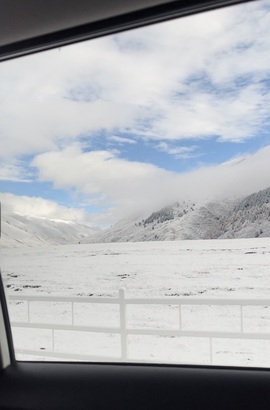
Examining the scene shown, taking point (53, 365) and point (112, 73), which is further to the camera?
point (112, 73)

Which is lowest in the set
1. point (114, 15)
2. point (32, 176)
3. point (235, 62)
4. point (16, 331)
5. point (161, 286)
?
point (16, 331)

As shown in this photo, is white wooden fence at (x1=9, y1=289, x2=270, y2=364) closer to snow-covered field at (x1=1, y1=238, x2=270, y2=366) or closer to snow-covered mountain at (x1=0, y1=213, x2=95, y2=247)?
snow-covered field at (x1=1, y1=238, x2=270, y2=366)

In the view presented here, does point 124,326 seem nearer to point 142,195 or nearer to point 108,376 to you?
point 108,376

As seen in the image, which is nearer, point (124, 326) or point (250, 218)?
point (250, 218)

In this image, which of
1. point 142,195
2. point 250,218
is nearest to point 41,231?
point 142,195

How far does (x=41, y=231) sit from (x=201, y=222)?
3.54 ft

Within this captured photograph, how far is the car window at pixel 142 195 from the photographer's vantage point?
7.52ft

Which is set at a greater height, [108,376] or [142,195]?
[142,195]

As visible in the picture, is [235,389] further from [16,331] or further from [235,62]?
[235,62]

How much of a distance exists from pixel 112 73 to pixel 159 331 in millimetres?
1702

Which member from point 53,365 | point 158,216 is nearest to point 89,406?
point 53,365

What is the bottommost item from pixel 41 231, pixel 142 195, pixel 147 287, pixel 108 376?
pixel 108 376

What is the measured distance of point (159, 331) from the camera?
104 inches

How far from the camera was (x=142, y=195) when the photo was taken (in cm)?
247
